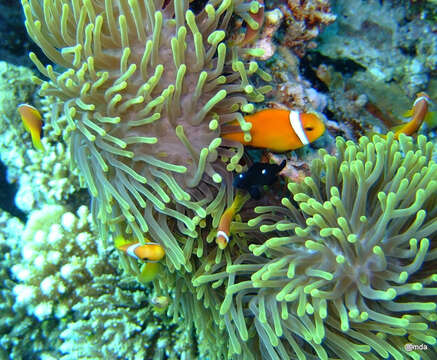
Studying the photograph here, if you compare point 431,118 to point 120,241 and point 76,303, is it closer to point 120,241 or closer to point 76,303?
point 120,241

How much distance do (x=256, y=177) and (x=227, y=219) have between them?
A: 0.31 metres

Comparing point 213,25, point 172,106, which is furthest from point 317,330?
point 213,25

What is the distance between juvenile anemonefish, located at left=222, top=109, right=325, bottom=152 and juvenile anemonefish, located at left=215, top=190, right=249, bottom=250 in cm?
35

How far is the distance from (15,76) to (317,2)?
314 cm

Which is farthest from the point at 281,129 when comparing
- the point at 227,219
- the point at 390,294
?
the point at 390,294

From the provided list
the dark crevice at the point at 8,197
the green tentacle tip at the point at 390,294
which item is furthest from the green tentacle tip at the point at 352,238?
the dark crevice at the point at 8,197

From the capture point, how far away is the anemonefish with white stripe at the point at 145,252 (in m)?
2.09

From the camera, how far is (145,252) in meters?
2.09

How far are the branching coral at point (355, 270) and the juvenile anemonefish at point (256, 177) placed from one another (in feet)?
0.42

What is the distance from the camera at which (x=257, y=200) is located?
2.40 meters

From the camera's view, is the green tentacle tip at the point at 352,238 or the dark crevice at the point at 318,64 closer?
the green tentacle tip at the point at 352,238

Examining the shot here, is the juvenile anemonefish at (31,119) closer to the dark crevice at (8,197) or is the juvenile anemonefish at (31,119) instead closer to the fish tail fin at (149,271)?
the fish tail fin at (149,271)

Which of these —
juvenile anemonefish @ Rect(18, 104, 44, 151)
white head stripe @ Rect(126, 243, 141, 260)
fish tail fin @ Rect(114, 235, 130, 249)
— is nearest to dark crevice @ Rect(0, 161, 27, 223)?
juvenile anemonefish @ Rect(18, 104, 44, 151)

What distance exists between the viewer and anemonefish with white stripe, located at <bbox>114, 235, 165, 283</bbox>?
6.86 feet
